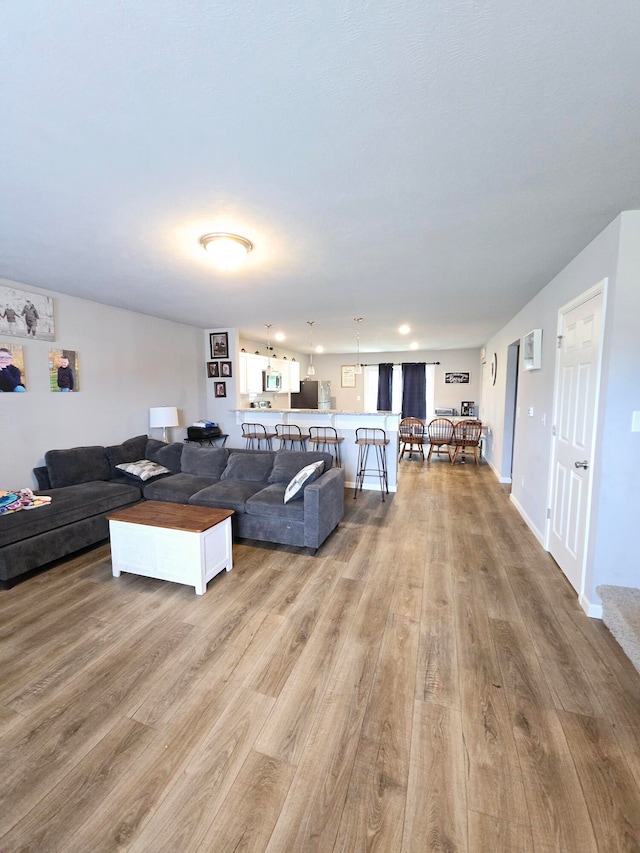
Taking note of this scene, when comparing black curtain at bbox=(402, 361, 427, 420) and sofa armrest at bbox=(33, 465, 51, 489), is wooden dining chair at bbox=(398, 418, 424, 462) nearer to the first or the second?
black curtain at bbox=(402, 361, 427, 420)

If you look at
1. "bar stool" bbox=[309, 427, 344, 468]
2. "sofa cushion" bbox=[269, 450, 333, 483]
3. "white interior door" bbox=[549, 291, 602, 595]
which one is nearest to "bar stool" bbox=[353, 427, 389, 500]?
"bar stool" bbox=[309, 427, 344, 468]

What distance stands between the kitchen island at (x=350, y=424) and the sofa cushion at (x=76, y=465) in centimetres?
235

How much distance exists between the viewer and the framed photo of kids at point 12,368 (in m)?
3.28

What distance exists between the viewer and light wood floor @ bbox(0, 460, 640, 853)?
1125mm

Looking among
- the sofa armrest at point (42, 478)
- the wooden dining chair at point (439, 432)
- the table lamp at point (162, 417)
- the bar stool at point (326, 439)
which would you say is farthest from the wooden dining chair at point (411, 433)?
the sofa armrest at point (42, 478)

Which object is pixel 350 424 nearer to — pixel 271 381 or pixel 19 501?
pixel 271 381

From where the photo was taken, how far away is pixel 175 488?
11.7ft

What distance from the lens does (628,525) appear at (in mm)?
2111

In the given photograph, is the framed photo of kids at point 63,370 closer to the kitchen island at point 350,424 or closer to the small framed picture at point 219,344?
the small framed picture at point 219,344

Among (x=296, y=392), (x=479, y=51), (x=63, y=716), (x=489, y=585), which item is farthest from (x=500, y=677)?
(x=296, y=392)

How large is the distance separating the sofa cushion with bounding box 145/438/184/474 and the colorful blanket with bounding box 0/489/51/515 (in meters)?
1.43

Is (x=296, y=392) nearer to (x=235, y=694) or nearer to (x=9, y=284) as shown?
(x=9, y=284)

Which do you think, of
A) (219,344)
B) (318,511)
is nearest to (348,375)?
(219,344)

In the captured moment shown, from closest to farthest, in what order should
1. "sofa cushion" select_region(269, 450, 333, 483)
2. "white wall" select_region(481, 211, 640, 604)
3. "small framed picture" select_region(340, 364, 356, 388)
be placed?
"white wall" select_region(481, 211, 640, 604)
"sofa cushion" select_region(269, 450, 333, 483)
"small framed picture" select_region(340, 364, 356, 388)
